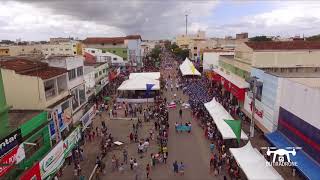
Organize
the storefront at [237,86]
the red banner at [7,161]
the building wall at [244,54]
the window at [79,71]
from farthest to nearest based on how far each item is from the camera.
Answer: the building wall at [244,54] < the storefront at [237,86] < the window at [79,71] < the red banner at [7,161]

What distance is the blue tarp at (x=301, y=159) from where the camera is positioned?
1687 cm

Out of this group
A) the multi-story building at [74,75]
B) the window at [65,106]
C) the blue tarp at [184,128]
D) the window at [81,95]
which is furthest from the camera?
the blue tarp at [184,128]

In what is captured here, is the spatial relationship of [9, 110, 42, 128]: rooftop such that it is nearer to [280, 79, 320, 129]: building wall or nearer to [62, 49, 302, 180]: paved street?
A: [62, 49, 302, 180]: paved street

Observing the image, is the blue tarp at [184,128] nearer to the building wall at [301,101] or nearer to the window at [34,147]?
the building wall at [301,101]

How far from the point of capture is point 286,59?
3369cm

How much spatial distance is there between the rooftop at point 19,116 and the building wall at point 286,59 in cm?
2339

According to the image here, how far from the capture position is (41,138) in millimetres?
18281

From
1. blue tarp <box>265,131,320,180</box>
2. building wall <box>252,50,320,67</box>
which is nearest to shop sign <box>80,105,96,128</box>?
blue tarp <box>265,131,320,180</box>

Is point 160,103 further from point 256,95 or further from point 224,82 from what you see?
point 256,95

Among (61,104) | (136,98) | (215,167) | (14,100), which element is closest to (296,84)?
(215,167)

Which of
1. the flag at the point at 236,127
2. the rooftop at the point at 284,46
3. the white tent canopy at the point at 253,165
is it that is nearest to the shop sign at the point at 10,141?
the white tent canopy at the point at 253,165

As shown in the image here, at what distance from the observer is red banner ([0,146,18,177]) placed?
44.3 feet

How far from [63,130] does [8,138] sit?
8.04 m

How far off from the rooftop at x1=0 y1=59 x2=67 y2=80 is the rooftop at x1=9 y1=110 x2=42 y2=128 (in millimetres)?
2377
